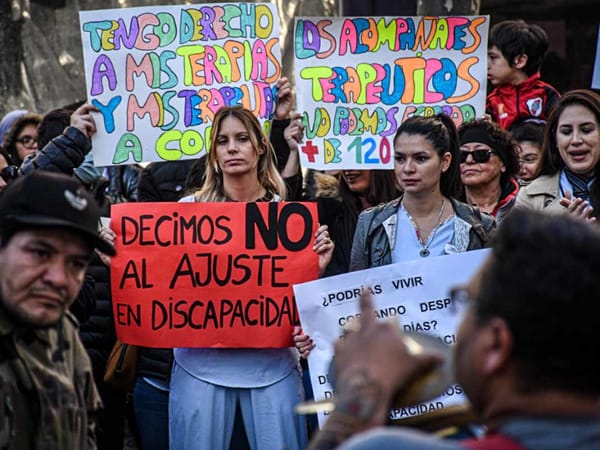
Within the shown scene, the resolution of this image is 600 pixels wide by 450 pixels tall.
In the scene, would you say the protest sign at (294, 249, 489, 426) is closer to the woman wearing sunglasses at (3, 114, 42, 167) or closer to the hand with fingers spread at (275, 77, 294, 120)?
the hand with fingers spread at (275, 77, 294, 120)

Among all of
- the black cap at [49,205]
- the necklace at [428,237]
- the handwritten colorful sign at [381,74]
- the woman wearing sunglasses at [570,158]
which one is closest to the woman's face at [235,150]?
the necklace at [428,237]

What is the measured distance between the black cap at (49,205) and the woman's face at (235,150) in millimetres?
2593

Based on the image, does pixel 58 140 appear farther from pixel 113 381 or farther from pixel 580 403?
pixel 580 403

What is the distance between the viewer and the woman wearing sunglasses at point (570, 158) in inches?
240

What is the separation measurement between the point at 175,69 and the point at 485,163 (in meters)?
1.86

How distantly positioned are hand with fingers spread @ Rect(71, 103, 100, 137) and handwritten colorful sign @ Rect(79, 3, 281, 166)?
0.13 metres

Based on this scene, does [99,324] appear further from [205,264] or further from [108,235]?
[205,264]

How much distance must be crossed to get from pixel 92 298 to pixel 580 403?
3.73 meters

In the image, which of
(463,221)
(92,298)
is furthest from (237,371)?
(463,221)

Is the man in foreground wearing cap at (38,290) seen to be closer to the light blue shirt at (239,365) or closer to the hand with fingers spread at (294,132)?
the light blue shirt at (239,365)

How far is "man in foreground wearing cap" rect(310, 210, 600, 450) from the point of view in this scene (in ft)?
6.79

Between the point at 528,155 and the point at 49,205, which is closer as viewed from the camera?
the point at 49,205

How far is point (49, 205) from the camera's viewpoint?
329 centimetres

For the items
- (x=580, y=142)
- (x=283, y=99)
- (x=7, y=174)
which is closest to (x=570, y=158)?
(x=580, y=142)
